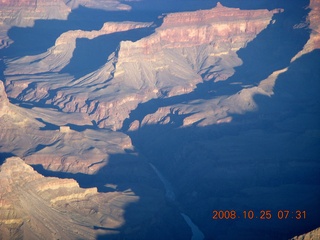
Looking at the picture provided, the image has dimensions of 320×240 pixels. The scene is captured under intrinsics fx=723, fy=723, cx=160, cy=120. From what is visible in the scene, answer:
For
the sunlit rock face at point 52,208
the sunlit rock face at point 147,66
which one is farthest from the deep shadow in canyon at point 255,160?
the sunlit rock face at point 147,66

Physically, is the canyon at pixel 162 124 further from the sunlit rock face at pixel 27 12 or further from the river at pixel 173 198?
the sunlit rock face at pixel 27 12

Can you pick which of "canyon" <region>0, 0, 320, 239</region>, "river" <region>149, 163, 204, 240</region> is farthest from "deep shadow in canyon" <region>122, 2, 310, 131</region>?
"river" <region>149, 163, 204, 240</region>

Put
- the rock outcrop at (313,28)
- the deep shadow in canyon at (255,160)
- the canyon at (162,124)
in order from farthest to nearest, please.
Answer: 1. the rock outcrop at (313,28)
2. the deep shadow in canyon at (255,160)
3. the canyon at (162,124)

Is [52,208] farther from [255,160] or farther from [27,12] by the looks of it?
[27,12]

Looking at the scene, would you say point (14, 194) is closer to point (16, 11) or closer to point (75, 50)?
point (75, 50)
